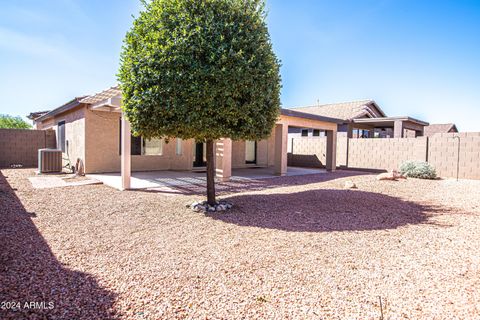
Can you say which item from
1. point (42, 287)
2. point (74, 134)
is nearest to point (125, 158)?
point (74, 134)

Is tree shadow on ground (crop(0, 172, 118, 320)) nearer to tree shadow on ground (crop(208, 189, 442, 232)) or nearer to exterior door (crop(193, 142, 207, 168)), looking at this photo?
tree shadow on ground (crop(208, 189, 442, 232))

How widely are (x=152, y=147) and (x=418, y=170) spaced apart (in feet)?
39.4

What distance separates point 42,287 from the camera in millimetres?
2953

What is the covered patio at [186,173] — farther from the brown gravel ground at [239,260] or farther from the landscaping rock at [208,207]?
the landscaping rock at [208,207]

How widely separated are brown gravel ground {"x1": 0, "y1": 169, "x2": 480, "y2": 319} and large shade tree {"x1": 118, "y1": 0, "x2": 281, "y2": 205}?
1955 mm

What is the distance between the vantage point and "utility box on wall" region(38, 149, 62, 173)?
11965 mm

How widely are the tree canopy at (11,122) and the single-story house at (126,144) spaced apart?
17695 mm

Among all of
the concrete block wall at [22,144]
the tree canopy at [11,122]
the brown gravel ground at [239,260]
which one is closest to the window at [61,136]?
the concrete block wall at [22,144]

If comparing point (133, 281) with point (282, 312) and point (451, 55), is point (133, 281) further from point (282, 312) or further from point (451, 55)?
point (451, 55)

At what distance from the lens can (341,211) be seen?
6.43 meters

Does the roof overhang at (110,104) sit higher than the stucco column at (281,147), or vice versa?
the roof overhang at (110,104)

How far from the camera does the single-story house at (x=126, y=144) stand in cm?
1119

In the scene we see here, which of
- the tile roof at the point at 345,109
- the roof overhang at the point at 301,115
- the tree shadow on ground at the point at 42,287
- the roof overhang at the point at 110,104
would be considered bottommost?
the tree shadow on ground at the point at 42,287

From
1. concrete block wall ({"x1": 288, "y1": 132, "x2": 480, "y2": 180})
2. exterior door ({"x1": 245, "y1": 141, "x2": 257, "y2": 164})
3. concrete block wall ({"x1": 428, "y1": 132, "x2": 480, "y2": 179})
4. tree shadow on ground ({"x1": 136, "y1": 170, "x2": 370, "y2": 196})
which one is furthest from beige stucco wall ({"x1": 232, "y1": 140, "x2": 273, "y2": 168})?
concrete block wall ({"x1": 428, "y1": 132, "x2": 480, "y2": 179})
